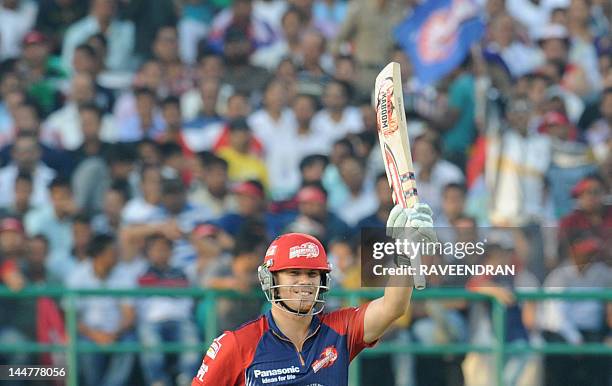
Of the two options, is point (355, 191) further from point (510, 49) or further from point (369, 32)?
point (510, 49)

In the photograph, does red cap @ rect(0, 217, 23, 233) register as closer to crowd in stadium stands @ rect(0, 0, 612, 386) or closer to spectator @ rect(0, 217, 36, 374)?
crowd in stadium stands @ rect(0, 0, 612, 386)

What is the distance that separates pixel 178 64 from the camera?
12.0 m

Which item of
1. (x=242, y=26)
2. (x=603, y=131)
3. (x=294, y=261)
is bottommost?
(x=294, y=261)

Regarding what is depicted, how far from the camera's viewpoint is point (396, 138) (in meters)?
5.52

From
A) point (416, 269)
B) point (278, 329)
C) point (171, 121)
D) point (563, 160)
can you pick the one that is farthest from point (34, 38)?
point (416, 269)

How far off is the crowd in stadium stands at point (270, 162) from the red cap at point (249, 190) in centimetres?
1

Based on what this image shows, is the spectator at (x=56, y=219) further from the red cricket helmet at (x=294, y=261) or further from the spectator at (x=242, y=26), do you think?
the red cricket helmet at (x=294, y=261)

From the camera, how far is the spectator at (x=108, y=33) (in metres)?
12.1

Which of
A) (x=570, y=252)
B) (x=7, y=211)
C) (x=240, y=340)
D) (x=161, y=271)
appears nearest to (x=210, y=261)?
(x=161, y=271)

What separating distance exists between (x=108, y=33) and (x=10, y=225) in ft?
9.64

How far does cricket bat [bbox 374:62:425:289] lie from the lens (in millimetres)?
5430

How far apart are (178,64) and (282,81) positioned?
105 centimetres

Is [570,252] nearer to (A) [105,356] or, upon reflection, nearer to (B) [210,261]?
(B) [210,261]

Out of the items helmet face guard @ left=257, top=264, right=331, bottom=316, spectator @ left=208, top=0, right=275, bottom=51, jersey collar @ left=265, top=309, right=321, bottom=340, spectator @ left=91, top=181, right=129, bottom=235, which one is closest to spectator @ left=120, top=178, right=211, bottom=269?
spectator @ left=91, top=181, right=129, bottom=235
